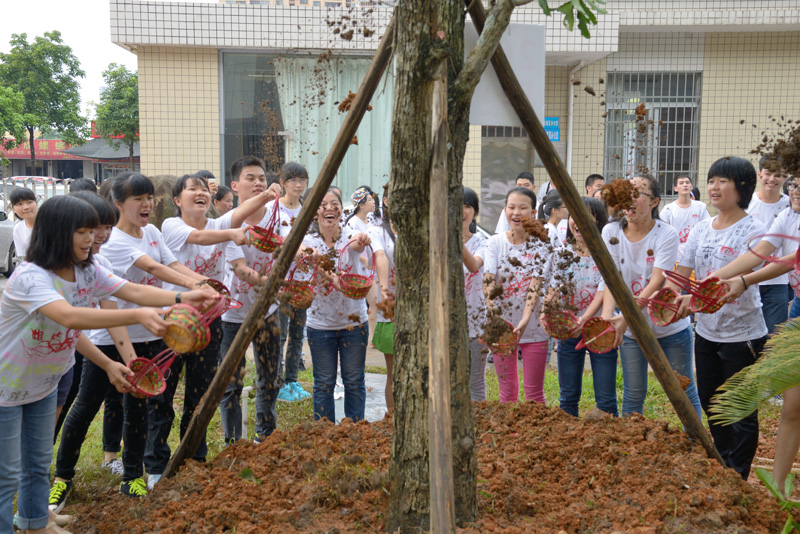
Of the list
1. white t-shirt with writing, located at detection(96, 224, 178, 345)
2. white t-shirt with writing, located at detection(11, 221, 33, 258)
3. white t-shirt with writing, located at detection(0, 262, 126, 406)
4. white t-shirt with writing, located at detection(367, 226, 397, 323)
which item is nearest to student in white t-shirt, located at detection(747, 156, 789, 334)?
white t-shirt with writing, located at detection(367, 226, 397, 323)

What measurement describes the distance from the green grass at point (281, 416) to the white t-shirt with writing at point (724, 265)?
1414mm

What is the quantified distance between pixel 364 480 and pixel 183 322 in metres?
1.10

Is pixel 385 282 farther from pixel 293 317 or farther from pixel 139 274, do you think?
pixel 139 274

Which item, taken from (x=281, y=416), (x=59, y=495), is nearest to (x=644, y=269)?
(x=281, y=416)

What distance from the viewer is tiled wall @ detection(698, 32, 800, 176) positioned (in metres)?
11.0

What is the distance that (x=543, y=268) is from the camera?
5004mm

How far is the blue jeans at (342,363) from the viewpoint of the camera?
4695mm

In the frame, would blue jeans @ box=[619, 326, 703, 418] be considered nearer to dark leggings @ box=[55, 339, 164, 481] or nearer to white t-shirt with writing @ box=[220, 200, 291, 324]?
white t-shirt with writing @ box=[220, 200, 291, 324]

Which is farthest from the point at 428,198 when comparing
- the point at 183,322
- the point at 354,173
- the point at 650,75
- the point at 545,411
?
the point at 650,75

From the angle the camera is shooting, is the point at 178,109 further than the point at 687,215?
Yes

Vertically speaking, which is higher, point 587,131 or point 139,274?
point 587,131

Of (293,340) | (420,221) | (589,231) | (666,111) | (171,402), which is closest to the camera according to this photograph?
(420,221)

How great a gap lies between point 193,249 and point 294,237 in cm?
140

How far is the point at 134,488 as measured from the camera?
3930 millimetres
